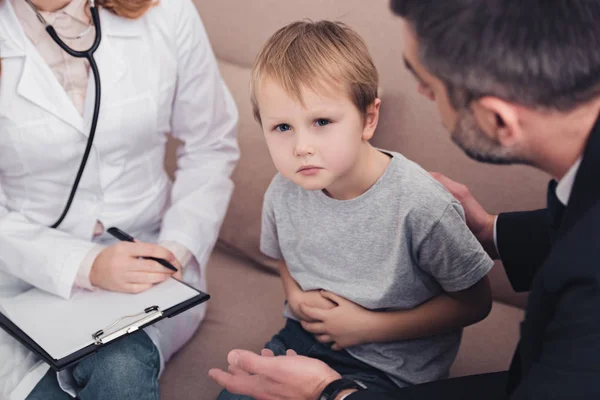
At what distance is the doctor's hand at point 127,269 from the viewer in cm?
121

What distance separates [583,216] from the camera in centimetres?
76

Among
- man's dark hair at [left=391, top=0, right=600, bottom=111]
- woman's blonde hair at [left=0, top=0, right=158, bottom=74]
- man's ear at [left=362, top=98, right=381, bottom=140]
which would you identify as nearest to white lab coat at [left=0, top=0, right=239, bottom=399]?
woman's blonde hair at [left=0, top=0, right=158, bottom=74]

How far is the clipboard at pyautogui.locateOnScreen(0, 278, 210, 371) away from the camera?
105 cm

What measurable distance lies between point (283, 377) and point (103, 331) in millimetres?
311

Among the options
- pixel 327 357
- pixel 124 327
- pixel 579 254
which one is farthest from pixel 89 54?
pixel 579 254

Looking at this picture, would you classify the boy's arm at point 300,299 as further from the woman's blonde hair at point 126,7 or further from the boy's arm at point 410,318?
the woman's blonde hair at point 126,7

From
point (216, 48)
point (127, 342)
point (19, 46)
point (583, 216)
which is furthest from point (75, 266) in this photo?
point (583, 216)

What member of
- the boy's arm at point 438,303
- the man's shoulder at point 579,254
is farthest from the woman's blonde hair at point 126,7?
the man's shoulder at point 579,254

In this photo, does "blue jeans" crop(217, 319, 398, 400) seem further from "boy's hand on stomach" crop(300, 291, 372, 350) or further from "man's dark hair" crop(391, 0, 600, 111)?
"man's dark hair" crop(391, 0, 600, 111)

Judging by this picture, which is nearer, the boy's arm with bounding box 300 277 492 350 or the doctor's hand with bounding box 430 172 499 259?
the boy's arm with bounding box 300 277 492 350

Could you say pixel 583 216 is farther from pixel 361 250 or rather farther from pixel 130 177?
pixel 130 177

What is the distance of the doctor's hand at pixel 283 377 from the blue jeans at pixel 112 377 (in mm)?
206

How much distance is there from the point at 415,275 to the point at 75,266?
0.62 metres

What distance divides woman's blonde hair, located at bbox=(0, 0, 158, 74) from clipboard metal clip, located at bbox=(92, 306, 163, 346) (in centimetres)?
56
